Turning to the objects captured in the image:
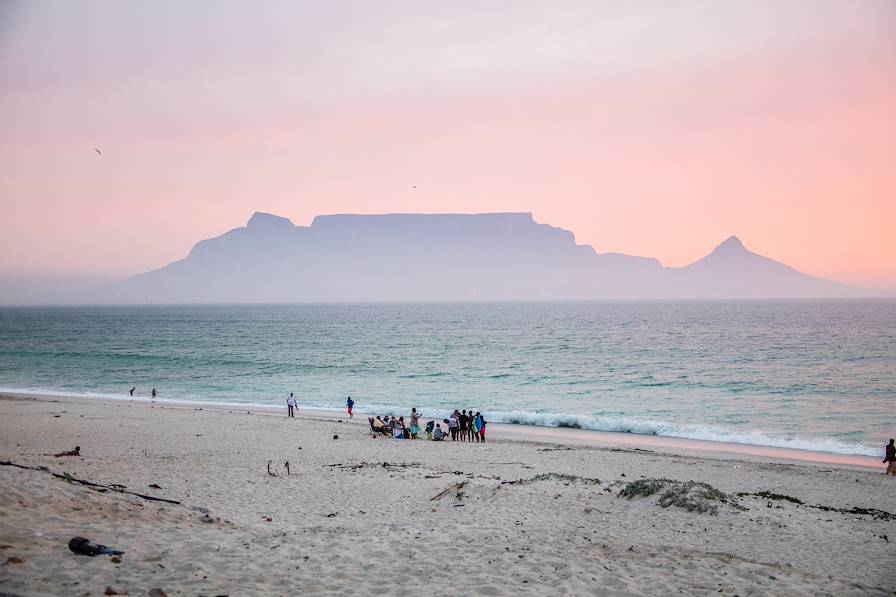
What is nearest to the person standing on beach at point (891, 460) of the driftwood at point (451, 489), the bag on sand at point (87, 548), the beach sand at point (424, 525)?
the beach sand at point (424, 525)

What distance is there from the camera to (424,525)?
36.3ft

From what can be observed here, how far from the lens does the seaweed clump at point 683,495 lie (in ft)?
41.8

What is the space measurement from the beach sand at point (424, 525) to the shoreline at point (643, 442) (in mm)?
1754

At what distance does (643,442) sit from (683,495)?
14.5m

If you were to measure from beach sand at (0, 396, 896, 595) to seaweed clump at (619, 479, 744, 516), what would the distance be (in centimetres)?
11

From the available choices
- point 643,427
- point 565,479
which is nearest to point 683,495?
point 565,479

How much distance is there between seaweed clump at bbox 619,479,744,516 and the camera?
41.8 feet

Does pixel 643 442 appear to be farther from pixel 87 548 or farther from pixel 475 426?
pixel 87 548

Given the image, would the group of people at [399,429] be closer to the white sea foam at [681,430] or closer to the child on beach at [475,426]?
Answer: the child on beach at [475,426]

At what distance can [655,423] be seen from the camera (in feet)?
99.7

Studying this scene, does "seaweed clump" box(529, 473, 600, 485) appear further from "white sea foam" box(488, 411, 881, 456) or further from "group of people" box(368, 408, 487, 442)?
"white sea foam" box(488, 411, 881, 456)

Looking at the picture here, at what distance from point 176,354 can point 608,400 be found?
54.1 meters

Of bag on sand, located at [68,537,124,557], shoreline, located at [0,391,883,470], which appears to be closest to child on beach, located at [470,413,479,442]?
shoreline, located at [0,391,883,470]

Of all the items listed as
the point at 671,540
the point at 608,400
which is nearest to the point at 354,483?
the point at 671,540
